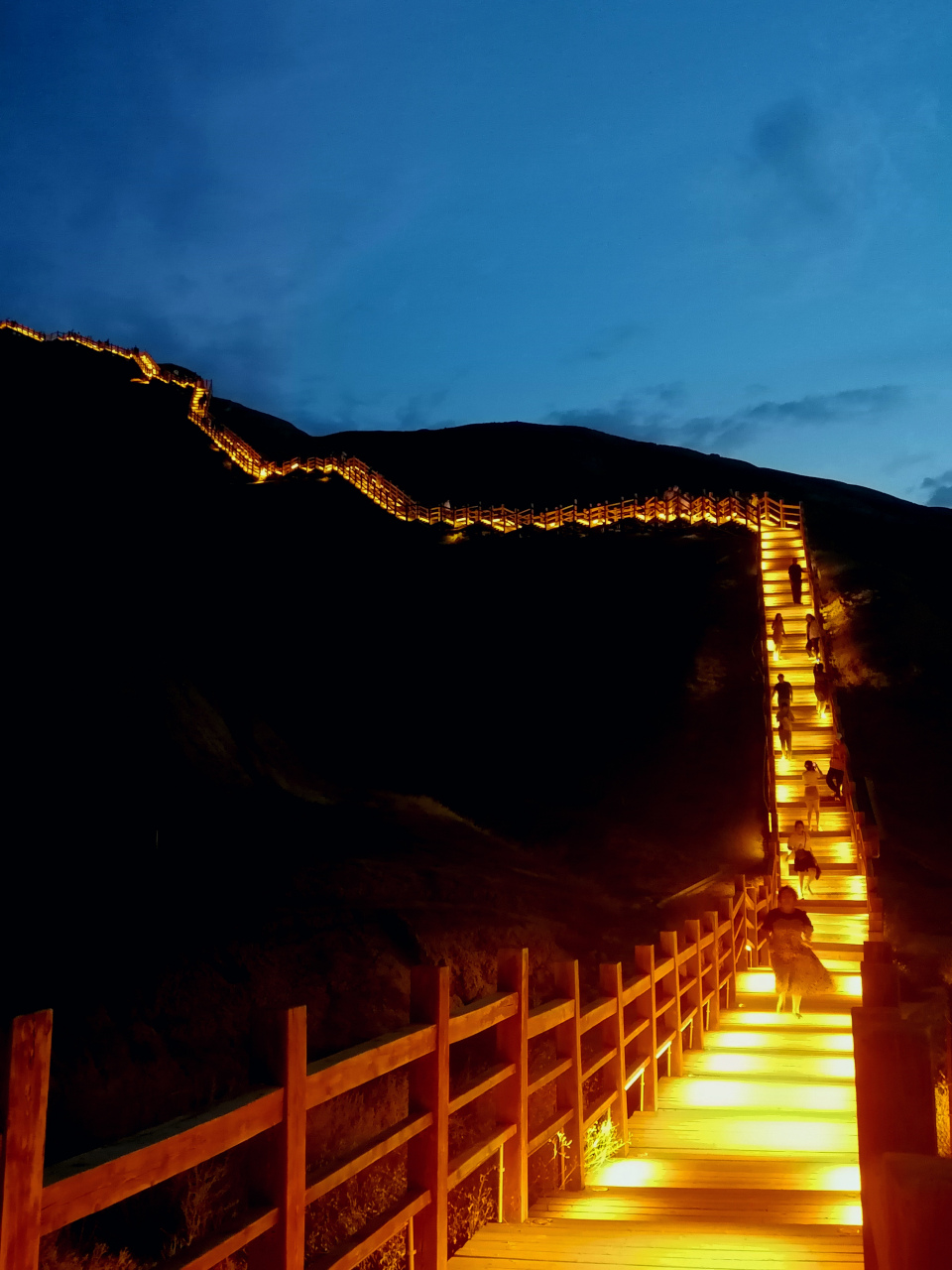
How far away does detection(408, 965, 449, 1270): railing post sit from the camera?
4777mm

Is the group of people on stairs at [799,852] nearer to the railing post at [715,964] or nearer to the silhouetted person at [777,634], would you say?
the silhouetted person at [777,634]

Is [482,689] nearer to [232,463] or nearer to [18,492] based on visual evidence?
[18,492]

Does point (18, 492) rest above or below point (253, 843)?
above

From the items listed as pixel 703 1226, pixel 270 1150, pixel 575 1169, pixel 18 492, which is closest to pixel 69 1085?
pixel 575 1169

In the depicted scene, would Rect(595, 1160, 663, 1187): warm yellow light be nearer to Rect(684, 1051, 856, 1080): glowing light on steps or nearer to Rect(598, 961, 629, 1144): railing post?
Rect(598, 961, 629, 1144): railing post

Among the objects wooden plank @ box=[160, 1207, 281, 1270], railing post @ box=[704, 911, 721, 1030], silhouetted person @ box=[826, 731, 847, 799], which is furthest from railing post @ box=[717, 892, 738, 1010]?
wooden plank @ box=[160, 1207, 281, 1270]

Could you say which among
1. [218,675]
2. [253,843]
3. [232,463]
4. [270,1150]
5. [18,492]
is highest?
[232,463]

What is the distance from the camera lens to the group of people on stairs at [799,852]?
45.4 ft

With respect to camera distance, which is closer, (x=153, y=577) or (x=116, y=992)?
(x=116, y=992)

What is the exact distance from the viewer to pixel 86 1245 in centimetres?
959

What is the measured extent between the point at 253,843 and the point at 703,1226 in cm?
1572

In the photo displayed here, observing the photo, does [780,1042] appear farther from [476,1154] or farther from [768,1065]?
[476,1154]

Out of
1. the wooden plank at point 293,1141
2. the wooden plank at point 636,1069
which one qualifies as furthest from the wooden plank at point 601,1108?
the wooden plank at point 293,1141

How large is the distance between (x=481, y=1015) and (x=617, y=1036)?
2.91 m
